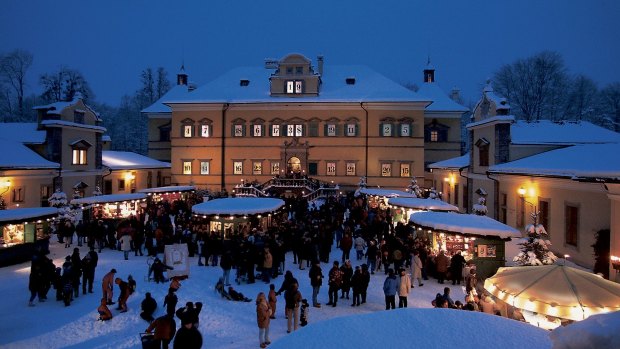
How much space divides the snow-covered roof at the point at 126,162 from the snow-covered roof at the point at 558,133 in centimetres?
3249

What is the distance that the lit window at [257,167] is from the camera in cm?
4384

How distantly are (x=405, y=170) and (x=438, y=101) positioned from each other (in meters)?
10.4

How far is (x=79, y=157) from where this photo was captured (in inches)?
1303

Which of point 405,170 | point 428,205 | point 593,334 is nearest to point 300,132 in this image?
point 405,170

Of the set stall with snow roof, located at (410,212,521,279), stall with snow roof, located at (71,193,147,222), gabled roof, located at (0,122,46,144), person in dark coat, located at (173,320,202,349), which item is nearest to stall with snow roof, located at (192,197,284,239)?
stall with snow roof, located at (71,193,147,222)

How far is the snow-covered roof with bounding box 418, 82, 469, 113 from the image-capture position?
45844 mm

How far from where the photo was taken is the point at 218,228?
21031 millimetres

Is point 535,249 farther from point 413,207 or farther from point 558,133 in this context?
point 558,133

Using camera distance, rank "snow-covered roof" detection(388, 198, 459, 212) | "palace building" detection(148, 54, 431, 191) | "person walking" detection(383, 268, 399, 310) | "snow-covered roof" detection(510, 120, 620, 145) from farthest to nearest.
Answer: "palace building" detection(148, 54, 431, 191), "snow-covered roof" detection(510, 120, 620, 145), "snow-covered roof" detection(388, 198, 459, 212), "person walking" detection(383, 268, 399, 310)

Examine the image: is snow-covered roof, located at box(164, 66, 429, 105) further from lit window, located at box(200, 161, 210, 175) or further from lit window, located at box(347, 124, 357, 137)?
lit window, located at box(200, 161, 210, 175)

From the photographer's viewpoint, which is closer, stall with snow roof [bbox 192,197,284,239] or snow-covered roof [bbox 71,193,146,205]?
stall with snow roof [bbox 192,197,284,239]

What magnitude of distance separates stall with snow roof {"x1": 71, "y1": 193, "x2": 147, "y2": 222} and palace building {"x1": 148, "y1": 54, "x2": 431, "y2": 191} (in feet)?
54.5

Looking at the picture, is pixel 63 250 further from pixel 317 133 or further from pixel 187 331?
pixel 317 133

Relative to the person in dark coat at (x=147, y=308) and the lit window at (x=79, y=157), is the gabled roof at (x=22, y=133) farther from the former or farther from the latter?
the person in dark coat at (x=147, y=308)
